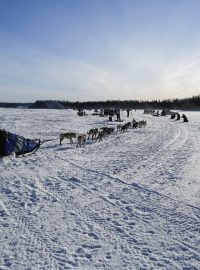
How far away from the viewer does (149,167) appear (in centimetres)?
1094

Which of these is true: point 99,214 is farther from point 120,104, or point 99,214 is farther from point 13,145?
point 120,104

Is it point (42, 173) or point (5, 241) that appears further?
point (42, 173)

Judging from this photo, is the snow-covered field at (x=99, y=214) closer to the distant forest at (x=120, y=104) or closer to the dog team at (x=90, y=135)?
the dog team at (x=90, y=135)

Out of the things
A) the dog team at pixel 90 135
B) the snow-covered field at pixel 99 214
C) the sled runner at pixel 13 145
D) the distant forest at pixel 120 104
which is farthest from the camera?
the distant forest at pixel 120 104

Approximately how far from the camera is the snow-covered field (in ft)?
15.5

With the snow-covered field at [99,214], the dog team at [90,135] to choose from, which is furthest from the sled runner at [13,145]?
the dog team at [90,135]

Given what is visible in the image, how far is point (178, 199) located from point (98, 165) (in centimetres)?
414

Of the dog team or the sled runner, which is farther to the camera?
the dog team

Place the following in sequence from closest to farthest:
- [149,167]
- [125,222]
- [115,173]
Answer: [125,222] < [115,173] < [149,167]

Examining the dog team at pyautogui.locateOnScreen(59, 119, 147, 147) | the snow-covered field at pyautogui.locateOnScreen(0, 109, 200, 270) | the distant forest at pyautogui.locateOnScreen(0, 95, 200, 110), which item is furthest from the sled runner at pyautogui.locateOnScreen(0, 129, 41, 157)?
the distant forest at pyautogui.locateOnScreen(0, 95, 200, 110)

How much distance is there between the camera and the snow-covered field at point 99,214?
15.5ft

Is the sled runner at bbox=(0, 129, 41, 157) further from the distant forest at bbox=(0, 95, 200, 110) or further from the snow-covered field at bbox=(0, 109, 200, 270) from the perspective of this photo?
the distant forest at bbox=(0, 95, 200, 110)

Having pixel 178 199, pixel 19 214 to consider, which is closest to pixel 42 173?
pixel 19 214

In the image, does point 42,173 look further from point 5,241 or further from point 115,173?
point 5,241
